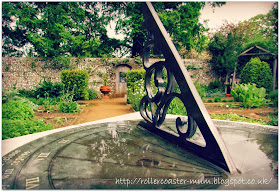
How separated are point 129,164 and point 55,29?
10594mm

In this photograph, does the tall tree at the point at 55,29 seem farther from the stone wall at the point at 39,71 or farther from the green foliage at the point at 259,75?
the green foliage at the point at 259,75

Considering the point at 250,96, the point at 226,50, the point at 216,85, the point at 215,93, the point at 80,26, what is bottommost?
the point at 215,93

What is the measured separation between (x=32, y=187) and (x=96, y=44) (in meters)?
11.1

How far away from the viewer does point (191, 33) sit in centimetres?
1121

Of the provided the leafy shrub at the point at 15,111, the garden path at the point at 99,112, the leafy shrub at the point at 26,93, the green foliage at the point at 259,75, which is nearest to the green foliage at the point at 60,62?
the leafy shrub at the point at 26,93

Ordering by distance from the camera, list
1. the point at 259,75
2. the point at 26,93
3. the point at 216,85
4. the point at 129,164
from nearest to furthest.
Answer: the point at 129,164 → the point at 259,75 → the point at 26,93 → the point at 216,85

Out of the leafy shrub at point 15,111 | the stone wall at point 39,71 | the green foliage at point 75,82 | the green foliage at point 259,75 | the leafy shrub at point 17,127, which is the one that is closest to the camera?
the leafy shrub at point 17,127

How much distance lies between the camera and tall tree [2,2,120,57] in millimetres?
9938

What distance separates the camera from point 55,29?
32.8 ft

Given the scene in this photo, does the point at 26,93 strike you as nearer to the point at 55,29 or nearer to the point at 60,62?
the point at 60,62

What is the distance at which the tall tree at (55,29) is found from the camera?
9938 mm

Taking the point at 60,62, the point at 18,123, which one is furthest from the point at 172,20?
the point at 18,123

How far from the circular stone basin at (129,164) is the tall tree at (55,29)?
9.71m

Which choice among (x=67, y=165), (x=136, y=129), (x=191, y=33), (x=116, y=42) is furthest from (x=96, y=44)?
(x=67, y=165)
